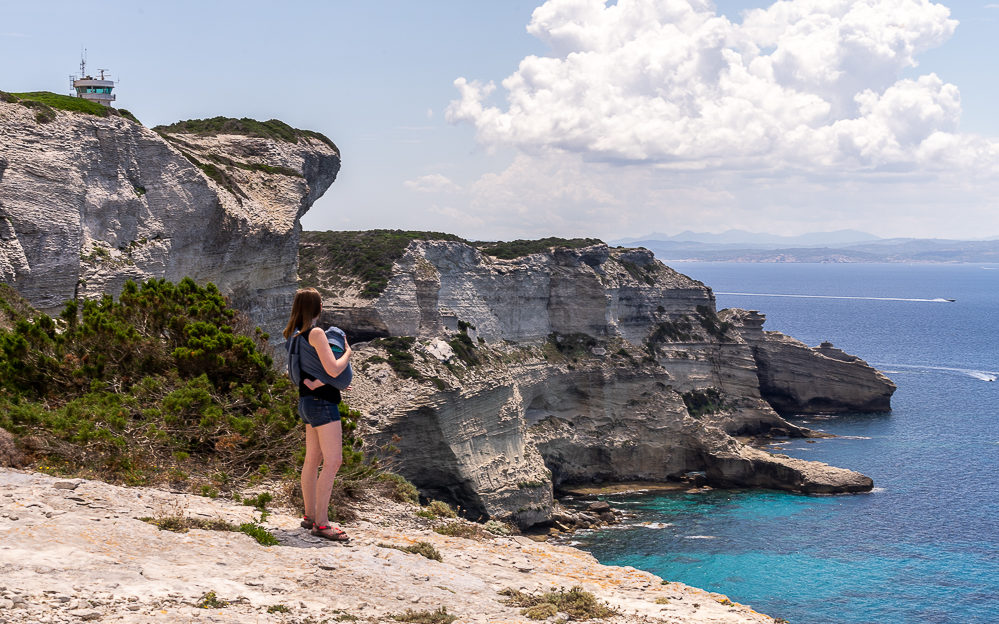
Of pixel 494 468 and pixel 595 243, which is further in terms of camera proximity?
pixel 595 243

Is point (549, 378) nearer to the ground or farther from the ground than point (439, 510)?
nearer to the ground

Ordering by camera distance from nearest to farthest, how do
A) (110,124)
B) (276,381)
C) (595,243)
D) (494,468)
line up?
1. (276,381)
2. (110,124)
3. (494,468)
4. (595,243)

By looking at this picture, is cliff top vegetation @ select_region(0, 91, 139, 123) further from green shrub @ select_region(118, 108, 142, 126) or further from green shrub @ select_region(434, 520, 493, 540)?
green shrub @ select_region(434, 520, 493, 540)

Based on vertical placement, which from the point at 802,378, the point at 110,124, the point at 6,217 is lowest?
the point at 802,378

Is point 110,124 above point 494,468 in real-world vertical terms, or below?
above

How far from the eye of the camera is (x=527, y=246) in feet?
251

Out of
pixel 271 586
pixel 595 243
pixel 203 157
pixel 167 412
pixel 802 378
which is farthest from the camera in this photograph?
pixel 802 378

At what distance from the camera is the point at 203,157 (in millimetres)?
40156

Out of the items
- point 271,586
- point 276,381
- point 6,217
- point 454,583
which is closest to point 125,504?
point 271,586

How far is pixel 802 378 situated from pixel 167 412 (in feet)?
285

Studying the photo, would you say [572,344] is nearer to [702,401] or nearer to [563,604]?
[702,401]

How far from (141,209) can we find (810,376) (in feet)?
255

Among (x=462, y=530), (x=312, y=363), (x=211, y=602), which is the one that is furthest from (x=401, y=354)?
(x=211, y=602)

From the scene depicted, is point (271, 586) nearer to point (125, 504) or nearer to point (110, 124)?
point (125, 504)
